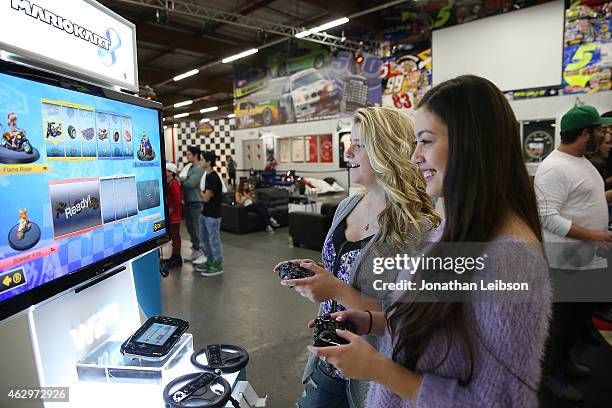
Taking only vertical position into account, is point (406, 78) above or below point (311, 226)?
above

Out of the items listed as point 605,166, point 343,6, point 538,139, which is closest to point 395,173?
point 605,166

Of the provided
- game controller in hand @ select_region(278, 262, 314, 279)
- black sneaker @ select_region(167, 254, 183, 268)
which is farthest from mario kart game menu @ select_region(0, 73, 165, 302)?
black sneaker @ select_region(167, 254, 183, 268)

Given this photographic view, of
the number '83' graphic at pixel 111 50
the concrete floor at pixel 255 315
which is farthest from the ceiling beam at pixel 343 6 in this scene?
the number '83' graphic at pixel 111 50

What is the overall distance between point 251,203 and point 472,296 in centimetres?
670

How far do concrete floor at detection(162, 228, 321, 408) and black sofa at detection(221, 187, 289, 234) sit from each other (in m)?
1.67

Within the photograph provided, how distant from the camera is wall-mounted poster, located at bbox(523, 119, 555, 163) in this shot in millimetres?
6016

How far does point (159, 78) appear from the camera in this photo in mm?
11805

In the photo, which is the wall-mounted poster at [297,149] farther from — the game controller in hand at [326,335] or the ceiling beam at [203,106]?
the game controller in hand at [326,335]

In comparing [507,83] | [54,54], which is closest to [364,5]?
[507,83]

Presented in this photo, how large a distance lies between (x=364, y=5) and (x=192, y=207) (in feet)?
17.0

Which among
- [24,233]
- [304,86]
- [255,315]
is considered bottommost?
[255,315]

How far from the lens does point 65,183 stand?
2.75 ft

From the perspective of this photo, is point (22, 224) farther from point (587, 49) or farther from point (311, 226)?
point (587, 49)

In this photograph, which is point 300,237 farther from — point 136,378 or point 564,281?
point 136,378
